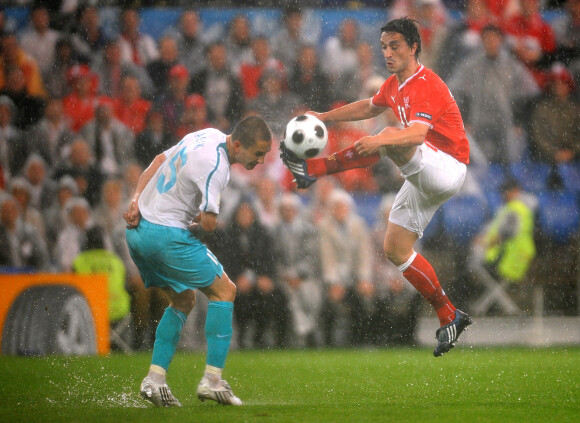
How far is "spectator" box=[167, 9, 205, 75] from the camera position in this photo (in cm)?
1094

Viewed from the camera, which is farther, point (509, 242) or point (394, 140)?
point (509, 242)

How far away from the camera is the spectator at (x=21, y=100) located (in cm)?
1088

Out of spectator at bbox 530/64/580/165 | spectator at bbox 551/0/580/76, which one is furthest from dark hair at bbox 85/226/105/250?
spectator at bbox 551/0/580/76

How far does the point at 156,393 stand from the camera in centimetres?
561

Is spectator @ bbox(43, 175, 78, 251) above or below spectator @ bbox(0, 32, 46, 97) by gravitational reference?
below

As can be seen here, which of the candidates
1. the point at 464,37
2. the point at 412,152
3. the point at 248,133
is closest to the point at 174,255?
the point at 248,133

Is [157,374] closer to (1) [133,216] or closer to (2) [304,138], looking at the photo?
(1) [133,216]

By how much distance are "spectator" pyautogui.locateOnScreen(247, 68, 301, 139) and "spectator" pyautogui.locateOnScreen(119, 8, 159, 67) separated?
1317mm

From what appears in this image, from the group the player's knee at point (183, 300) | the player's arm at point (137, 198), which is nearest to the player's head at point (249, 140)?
the player's arm at point (137, 198)

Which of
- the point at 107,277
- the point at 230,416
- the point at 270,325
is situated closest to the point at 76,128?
the point at 107,277

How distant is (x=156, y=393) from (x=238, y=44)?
6.13m

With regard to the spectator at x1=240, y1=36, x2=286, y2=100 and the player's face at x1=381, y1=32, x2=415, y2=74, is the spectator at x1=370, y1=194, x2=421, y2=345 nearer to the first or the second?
the spectator at x1=240, y1=36, x2=286, y2=100

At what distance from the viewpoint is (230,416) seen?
17.0ft

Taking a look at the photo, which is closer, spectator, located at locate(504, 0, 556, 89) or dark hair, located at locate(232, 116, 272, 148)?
dark hair, located at locate(232, 116, 272, 148)
